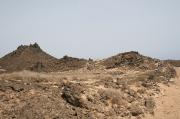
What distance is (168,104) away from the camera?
18875 millimetres

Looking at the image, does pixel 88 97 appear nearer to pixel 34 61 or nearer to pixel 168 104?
pixel 168 104

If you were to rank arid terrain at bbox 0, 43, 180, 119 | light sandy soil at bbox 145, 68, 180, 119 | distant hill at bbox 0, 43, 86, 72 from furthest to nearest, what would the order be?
distant hill at bbox 0, 43, 86, 72
light sandy soil at bbox 145, 68, 180, 119
arid terrain at bbox 0, 43, 180, 119

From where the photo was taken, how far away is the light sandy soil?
17.4m

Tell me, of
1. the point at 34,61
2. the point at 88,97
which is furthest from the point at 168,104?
the point at 34,61

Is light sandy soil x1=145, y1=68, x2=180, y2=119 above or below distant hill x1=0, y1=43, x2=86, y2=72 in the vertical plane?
below

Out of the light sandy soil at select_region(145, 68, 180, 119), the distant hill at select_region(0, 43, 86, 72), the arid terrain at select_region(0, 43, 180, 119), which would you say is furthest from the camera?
the distant hill at select_region(0, 43, 86, 72)

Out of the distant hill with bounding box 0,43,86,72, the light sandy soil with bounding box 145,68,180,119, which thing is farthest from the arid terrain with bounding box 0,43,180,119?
the distant hill with bounding box 0,43,86,72

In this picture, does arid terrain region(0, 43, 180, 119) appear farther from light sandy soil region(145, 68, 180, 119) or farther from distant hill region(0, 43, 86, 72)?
distant hill region(0, 43, 86, 72)

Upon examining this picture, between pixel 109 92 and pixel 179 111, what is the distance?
11.9 feet

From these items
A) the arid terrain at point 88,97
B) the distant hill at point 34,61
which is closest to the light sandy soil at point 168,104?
the arid terrain at point 88,97

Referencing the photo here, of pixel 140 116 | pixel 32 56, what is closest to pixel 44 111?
pixel 140 116

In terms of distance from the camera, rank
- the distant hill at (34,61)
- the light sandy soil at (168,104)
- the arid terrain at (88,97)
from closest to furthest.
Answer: the arid terrain at (88,97), the light sandy soil at (168,104), the distant hill at (34,61)

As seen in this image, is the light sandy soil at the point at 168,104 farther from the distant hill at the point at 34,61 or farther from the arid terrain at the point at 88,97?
the distant hill at the point at 34,61

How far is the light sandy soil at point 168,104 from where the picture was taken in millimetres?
17359
